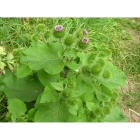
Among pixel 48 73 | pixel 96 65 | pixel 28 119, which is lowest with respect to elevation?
pixel 28 119

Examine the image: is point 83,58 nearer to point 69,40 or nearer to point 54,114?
point 69,40

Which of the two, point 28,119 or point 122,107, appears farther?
point 122,107

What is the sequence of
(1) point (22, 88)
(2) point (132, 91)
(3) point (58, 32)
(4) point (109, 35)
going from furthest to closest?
(4) point (109, 35) → (2) point (132, 91) → (1) point (22, 88) → (3) point (58, 32)

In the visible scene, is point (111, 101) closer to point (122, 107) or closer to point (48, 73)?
point (48, 73)

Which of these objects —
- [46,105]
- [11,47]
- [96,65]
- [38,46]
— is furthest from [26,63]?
[11,47]

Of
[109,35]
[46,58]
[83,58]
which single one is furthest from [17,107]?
[109,35]

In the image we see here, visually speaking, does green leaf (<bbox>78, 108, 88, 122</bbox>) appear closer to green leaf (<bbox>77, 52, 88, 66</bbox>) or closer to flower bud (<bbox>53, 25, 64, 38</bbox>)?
green leaf (<bbox>77, 52, 88, 66</bbox>)

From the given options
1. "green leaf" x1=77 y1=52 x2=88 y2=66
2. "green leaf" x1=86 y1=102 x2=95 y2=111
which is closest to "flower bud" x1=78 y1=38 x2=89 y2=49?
"green leaf" x1=77 y1=52 x2=88 y2=66
